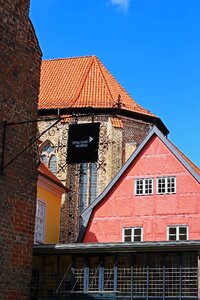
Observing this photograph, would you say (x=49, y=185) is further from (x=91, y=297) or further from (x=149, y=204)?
(x=91, y=297)

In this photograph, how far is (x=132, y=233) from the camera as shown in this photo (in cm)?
2186

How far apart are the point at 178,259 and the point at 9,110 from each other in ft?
19.0

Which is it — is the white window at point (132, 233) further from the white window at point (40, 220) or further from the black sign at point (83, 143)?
the black sign at point (83, 143)

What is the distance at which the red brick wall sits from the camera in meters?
10.8

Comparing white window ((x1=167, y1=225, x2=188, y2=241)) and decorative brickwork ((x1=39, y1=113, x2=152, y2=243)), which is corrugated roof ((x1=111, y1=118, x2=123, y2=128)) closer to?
decorative brickwork ((x1=39, y1=113, x2=152, y2=243))

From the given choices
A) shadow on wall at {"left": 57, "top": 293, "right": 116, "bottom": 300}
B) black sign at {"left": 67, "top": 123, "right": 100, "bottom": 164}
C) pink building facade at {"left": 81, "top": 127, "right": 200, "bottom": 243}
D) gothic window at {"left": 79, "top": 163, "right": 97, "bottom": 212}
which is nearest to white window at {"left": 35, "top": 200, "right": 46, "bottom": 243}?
pink building facade at {"left": 81, "top": 127, "right": 200, "bottom": 243}

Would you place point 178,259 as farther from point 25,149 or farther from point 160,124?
point 160,124

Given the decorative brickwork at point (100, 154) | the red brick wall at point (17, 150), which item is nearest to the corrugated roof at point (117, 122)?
the decorative brickwork at point (100, 154)

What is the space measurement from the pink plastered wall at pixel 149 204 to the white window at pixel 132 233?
146 mm

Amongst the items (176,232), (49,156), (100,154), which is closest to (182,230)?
(176,232)

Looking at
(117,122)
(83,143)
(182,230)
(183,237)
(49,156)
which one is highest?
(117,122)

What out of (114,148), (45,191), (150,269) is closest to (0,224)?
(150,269)

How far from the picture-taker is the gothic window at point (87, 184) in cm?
3120

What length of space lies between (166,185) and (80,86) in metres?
13.4
